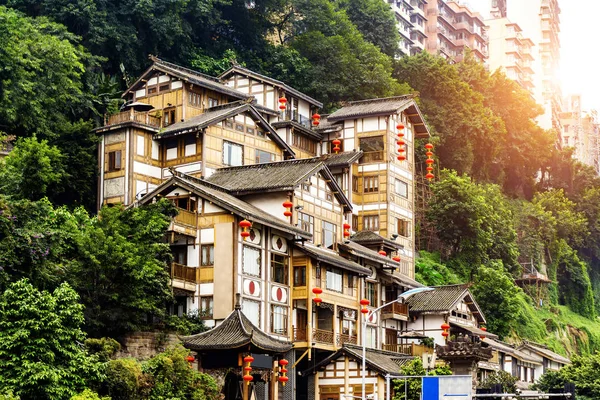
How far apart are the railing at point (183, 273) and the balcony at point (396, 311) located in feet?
55.8

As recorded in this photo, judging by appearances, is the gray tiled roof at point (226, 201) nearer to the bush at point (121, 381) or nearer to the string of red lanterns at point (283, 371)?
the string of red lanterns at point (283, 371)

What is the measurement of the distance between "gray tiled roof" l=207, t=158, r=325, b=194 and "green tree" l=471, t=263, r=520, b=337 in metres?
26.6

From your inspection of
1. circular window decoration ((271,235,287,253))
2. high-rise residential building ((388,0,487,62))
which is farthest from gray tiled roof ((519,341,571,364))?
high-rise residential building ((388,0,487,62))

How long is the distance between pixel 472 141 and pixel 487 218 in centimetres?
1737

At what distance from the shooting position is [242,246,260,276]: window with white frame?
175 feet

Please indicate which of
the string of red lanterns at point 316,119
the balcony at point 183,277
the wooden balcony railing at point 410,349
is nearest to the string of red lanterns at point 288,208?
the balcony at point 183,277

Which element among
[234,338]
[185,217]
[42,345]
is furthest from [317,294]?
[42,345]

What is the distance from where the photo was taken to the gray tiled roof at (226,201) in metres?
52.6

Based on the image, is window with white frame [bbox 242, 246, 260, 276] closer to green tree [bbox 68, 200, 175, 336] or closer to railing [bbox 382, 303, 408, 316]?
green tree [bbox 68, 200, 175, 336]

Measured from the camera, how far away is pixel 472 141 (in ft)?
347

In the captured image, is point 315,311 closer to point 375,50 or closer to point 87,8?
point 87,8

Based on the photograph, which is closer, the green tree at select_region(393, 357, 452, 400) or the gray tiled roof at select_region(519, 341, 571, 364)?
the green tree at select_region(393, 357, 452, 400)

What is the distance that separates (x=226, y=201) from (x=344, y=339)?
12.5m

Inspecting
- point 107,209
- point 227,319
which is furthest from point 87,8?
point 227,319
